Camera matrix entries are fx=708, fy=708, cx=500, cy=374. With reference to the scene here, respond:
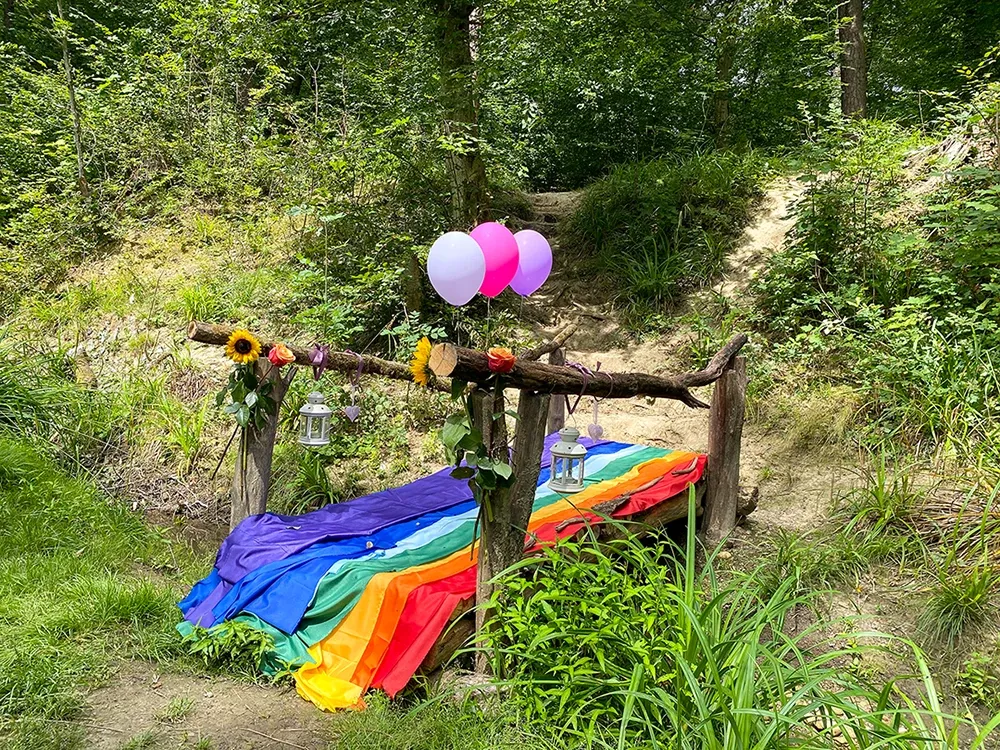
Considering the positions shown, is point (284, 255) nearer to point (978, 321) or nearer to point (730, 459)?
point (730, 459)

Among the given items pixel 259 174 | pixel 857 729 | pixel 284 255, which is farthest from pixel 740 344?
pixel 259 174

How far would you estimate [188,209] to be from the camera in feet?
28.0

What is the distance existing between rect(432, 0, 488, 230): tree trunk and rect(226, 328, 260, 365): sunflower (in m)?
3.41

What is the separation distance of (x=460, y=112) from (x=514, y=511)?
5201mm

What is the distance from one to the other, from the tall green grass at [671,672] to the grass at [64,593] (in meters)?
1.65

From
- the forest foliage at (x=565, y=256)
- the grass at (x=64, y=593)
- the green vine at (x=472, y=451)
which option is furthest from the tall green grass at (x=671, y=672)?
the grass at (x=64, y=593)

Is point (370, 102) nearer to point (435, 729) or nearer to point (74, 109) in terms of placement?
point (74, 109)

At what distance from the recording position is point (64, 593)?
11.3 ft

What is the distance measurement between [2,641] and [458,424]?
2.15 meters

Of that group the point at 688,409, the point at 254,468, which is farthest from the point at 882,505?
the point at 254,468

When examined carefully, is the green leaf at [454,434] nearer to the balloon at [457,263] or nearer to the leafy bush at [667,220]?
the balloon at [457,263]

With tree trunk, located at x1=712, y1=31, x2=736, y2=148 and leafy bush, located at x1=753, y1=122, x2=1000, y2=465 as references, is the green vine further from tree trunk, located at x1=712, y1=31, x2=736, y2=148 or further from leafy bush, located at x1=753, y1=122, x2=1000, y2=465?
tree trunk, located at x1=712, y1=31, x2=736, y2=148

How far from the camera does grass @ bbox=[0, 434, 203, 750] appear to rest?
8.66ft

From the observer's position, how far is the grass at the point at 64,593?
104 inches
